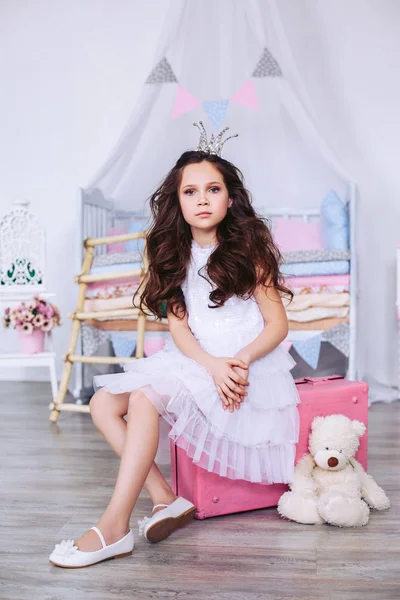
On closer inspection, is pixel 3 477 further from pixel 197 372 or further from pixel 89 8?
pixel 89 8

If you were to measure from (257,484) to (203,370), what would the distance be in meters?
0.32

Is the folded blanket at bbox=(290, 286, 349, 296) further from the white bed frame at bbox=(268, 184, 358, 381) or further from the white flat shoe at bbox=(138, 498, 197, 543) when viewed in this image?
the white flat shoe at bbox=(138, 498, 197, 543)

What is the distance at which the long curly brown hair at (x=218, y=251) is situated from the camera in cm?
165

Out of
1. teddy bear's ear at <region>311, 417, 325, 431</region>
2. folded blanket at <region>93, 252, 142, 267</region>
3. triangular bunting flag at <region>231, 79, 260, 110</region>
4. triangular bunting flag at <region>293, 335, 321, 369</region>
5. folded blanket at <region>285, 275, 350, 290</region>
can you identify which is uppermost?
triangular bunting flag at <region>231, 79, 260, 110</region>

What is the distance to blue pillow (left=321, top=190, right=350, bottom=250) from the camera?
123 inches

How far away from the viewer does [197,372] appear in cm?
155

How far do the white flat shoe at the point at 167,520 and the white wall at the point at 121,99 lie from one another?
223 cm

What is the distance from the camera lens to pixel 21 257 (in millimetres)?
3342

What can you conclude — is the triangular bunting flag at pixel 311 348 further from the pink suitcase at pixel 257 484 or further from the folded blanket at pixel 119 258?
the pink suitcase at pixel 257 484

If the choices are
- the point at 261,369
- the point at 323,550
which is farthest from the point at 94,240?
the point at 323,550

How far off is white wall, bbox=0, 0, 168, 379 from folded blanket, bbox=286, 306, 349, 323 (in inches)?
54.8

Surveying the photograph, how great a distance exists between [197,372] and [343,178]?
5.99 ft

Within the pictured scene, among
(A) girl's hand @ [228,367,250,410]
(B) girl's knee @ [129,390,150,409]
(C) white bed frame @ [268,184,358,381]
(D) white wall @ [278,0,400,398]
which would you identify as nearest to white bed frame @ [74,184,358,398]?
(C) white bed frame @ [268,184,358,381]

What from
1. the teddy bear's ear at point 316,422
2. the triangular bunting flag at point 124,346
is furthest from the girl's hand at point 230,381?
the triangular bunting flag at point 124,346
